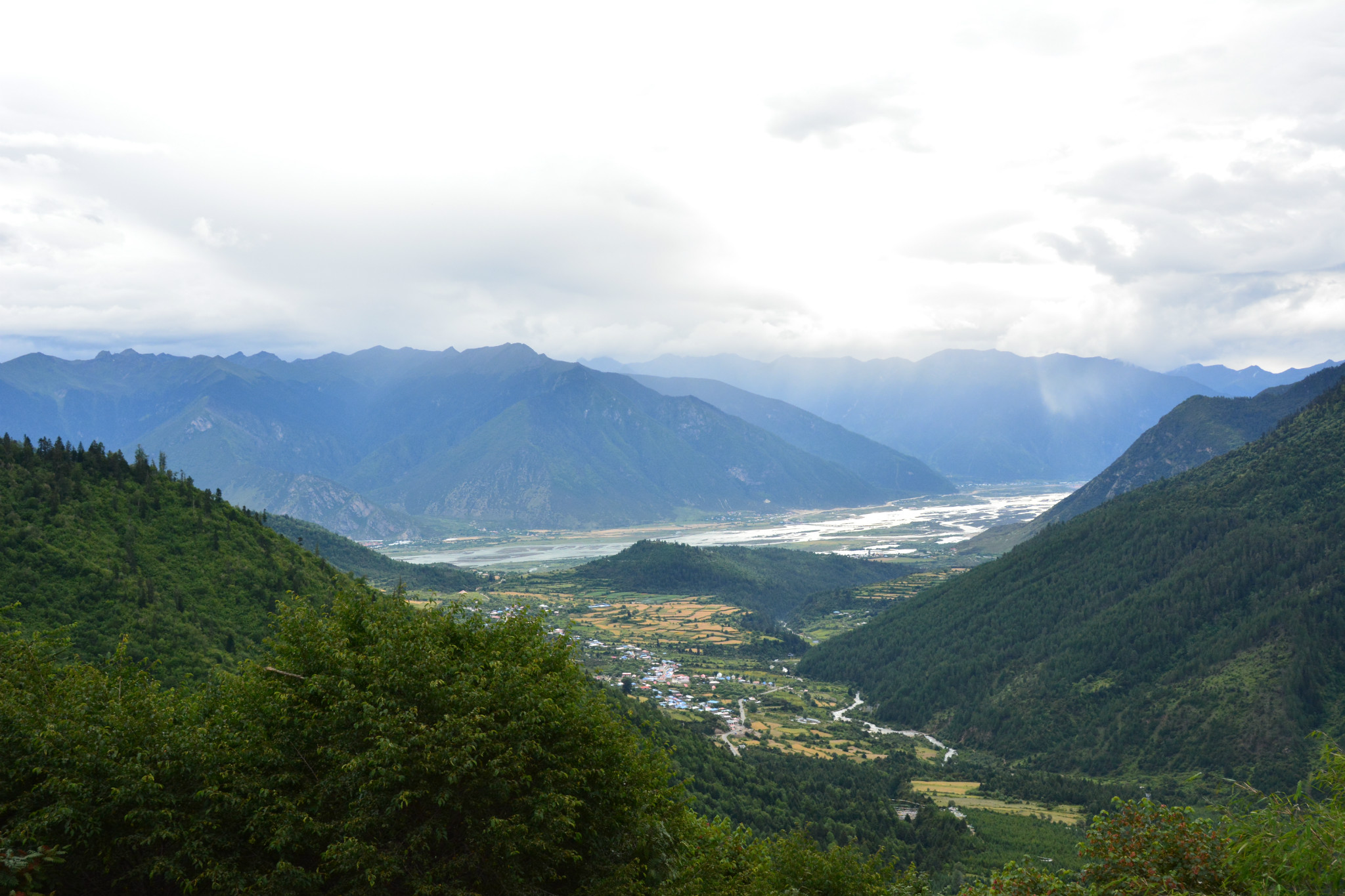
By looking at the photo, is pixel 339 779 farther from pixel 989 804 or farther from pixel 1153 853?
pixel 989 804

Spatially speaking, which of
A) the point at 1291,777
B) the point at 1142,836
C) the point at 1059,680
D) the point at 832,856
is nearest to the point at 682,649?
the point at 1059,680

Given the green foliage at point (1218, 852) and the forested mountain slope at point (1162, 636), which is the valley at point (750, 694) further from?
the green foliage at point (1218, 852)

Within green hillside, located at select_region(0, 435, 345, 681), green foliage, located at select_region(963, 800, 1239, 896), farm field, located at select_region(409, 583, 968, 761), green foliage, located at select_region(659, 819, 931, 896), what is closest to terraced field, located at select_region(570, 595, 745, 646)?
farm field, located at select_region(409, 583, 968, 761)

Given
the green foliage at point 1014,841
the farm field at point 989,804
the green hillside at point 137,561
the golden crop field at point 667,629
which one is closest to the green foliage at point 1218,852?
the green foliage at point 1014,841

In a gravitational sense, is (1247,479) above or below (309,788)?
above

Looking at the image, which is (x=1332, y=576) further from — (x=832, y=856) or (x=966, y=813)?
(x=832, y=856)

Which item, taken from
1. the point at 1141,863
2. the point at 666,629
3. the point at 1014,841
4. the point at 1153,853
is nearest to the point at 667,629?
the point at 666,629
